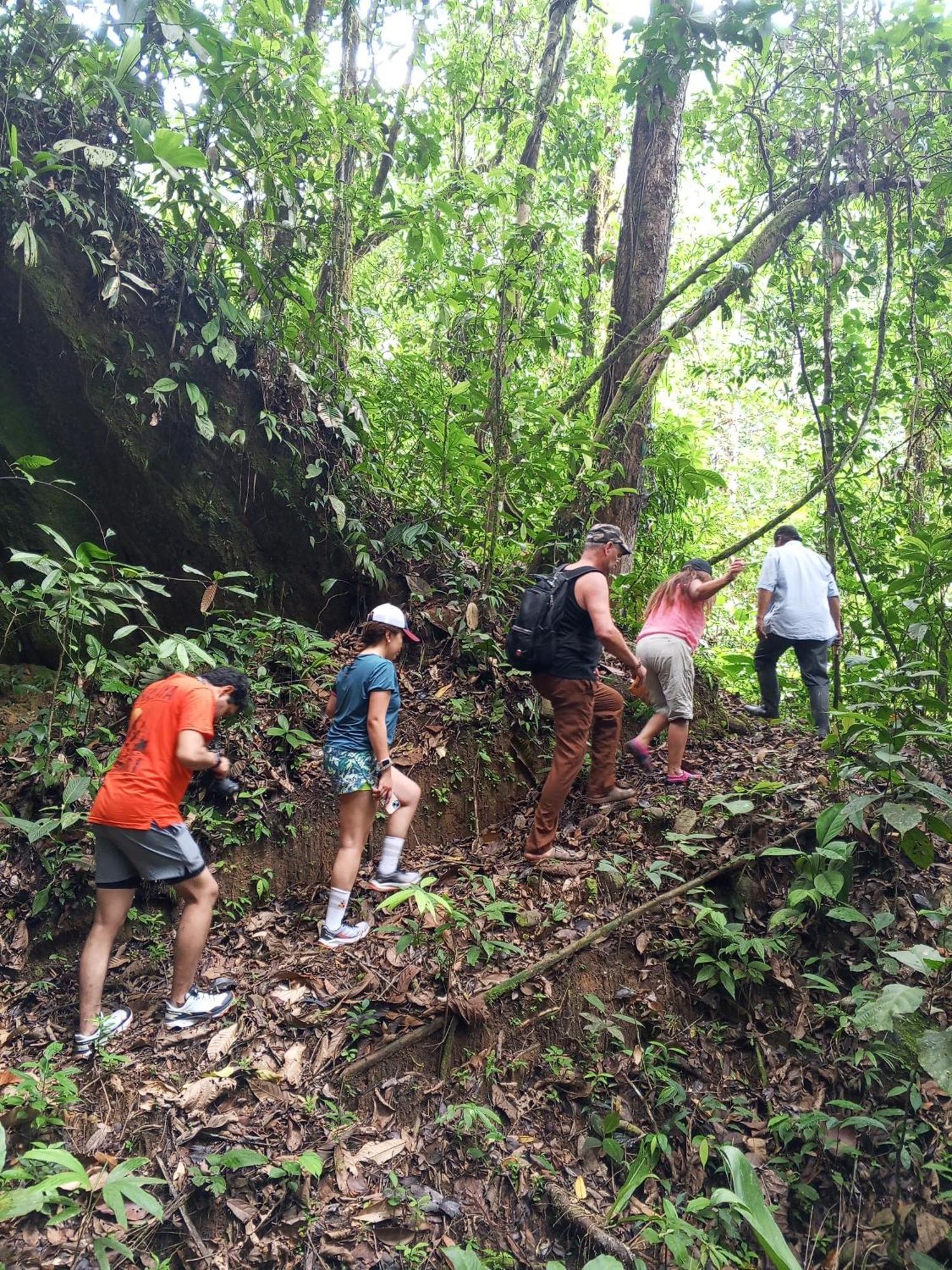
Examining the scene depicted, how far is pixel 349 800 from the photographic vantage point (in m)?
4.68

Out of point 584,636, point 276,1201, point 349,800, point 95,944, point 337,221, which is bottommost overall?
point 276,1201

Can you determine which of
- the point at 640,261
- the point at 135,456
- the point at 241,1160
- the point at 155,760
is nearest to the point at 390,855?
the point at 155,760

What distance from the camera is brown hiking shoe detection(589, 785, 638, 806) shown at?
571 centimetres

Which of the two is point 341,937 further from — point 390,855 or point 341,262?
point 341,262

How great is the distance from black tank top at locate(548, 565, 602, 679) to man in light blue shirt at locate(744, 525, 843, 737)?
2.14 metres

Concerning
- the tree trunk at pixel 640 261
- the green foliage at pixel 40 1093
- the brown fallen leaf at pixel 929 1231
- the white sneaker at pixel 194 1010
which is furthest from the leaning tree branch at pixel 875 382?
the green foliage at pixel 40 1093

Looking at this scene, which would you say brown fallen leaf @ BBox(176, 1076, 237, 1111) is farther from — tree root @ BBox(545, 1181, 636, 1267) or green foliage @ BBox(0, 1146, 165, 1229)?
tree root @ BBox(545, 1181, 636, 1267)

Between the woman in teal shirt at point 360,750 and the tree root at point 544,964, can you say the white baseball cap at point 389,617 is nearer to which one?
the woman in teal shirt at point 360,750

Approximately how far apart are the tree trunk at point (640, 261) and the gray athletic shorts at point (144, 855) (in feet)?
17.1

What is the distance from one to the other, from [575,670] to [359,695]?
1526 mm

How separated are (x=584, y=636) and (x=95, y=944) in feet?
11.4

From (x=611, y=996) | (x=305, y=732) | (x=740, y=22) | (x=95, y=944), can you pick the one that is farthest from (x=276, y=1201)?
(x=740, y=22)

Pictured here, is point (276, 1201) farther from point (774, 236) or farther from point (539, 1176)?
point (774, 236)

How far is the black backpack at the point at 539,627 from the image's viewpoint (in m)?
5.21
